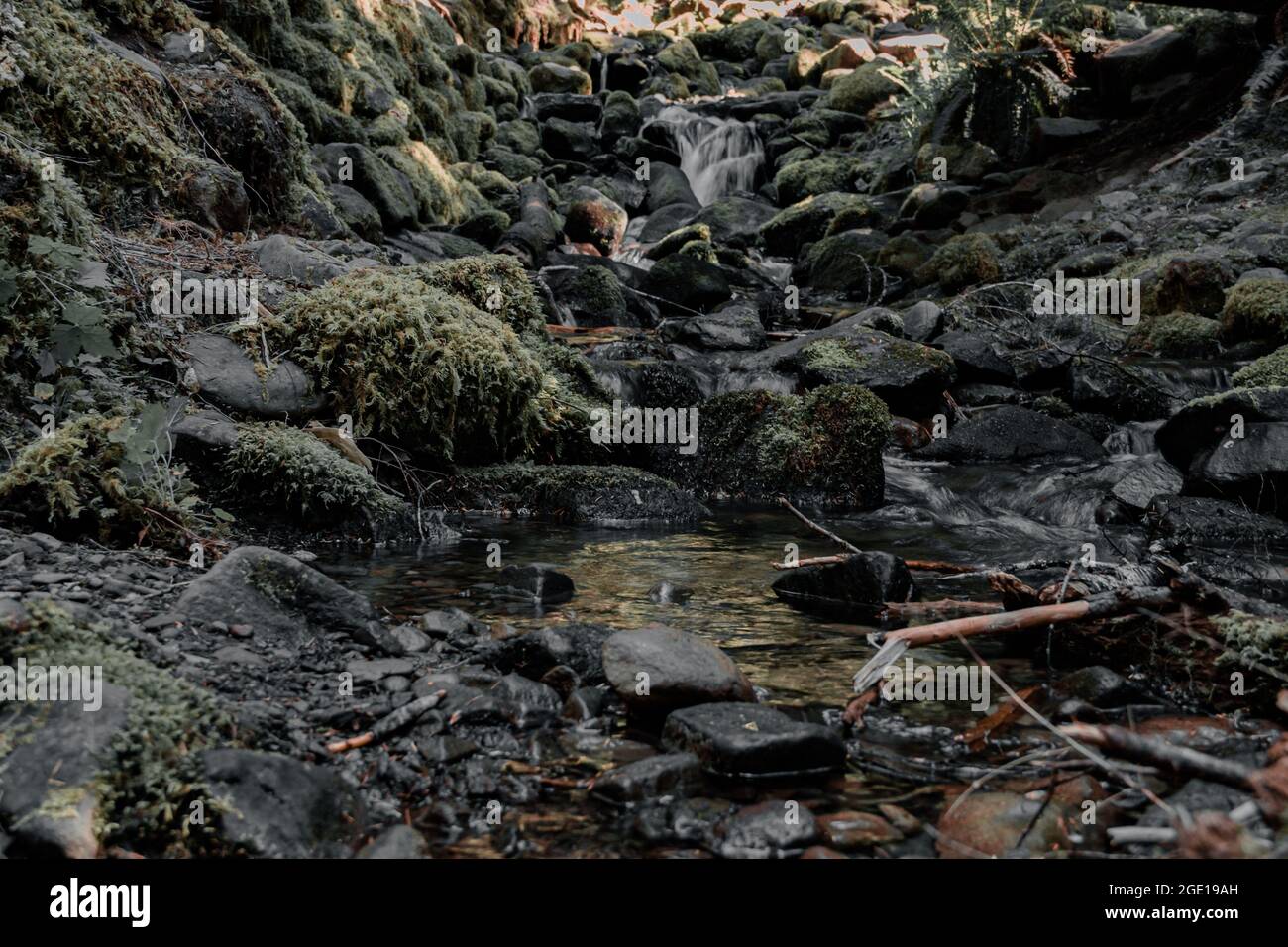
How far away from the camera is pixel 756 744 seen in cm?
277

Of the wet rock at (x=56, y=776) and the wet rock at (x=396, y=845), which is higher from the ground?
the wet rock at (x=56, y=776)

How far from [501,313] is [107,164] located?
11.5 feet

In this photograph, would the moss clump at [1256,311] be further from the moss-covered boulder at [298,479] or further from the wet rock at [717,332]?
the moss-covered boulder at [298,479]

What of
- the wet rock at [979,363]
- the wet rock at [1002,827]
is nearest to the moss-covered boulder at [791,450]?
the wet rock at [979,363]

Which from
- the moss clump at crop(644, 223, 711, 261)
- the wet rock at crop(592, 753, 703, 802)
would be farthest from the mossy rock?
the wet rock at crop(592, 753, 703, 802)

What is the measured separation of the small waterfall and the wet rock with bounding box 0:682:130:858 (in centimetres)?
2315

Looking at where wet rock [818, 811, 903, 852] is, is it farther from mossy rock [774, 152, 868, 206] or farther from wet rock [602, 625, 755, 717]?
mossy rock [774, 152, 868, 206]

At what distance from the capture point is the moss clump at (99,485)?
4.16 metres

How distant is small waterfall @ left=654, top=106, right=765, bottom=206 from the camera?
24.7 m

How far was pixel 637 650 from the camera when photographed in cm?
332

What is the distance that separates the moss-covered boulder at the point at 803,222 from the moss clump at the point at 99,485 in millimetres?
17065

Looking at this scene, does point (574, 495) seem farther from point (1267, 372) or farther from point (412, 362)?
point (1267, 372)

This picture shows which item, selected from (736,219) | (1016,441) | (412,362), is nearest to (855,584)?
(412,362)

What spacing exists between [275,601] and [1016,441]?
8051mm
